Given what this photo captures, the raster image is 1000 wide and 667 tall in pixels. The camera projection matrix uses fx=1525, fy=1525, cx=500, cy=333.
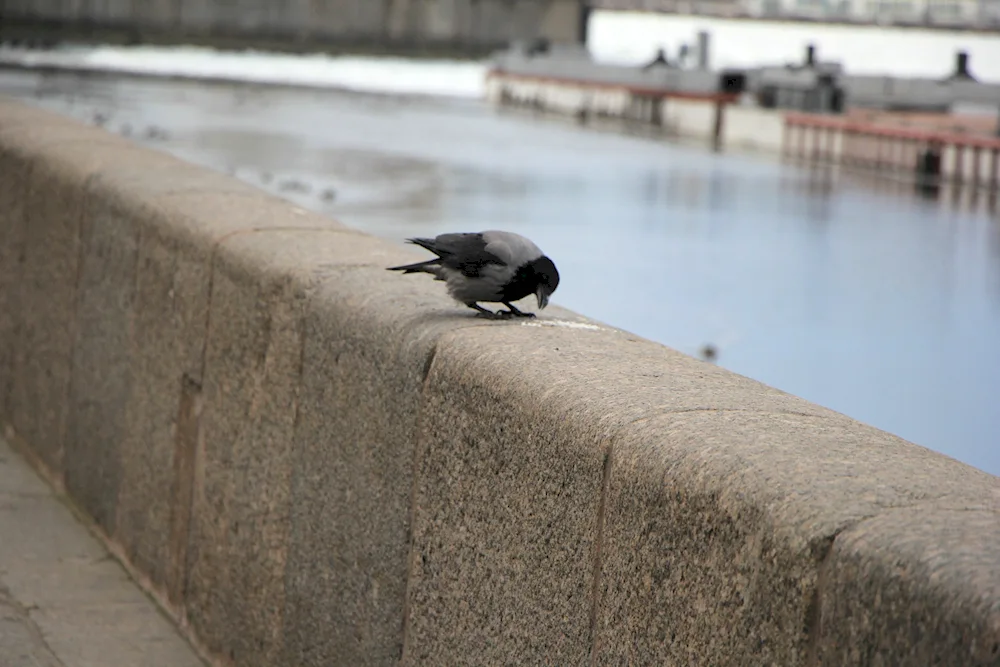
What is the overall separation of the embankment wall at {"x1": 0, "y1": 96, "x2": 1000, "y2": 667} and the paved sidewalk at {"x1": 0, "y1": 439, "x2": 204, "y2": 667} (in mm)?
79

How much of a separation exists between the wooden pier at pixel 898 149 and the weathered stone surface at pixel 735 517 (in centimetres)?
3589

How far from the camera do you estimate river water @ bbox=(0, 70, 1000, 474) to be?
17266mm

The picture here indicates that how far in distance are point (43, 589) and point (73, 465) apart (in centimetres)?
82

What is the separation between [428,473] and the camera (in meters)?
2.95

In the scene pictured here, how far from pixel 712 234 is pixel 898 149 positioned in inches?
545

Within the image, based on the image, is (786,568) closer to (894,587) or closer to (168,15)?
(894,587)

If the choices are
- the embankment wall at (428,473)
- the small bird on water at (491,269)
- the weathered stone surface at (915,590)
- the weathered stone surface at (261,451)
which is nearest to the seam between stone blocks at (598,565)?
the embankment wall at (428,473)

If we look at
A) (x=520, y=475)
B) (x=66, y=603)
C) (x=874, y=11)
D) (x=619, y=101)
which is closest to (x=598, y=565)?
(x=520, y=475)

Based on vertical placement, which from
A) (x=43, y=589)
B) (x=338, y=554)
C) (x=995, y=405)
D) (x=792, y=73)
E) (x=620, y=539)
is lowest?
(x=995, y=405)

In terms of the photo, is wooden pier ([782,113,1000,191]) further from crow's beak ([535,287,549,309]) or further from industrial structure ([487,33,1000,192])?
crow's beak ([535,287,549,309])

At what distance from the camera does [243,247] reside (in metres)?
3.94

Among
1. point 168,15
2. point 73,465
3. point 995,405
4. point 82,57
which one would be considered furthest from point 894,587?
point 82,57

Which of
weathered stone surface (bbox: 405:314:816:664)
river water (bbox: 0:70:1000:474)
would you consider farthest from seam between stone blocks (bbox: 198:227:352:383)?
river water (bbox: 0:70:1000:474)

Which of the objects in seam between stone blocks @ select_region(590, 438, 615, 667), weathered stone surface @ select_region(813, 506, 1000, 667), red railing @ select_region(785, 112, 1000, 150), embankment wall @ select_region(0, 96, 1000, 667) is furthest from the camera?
red railing @ select_region(785, 112, 1000, 150)
